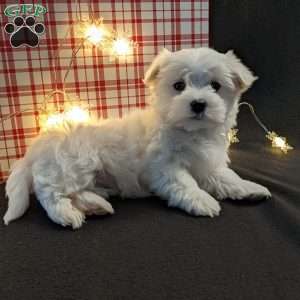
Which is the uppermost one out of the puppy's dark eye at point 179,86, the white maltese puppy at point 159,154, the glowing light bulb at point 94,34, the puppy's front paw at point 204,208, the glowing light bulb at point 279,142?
the glowing light bulb at point 94,34

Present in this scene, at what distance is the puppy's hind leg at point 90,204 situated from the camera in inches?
50.7

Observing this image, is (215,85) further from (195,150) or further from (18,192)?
(18,192)

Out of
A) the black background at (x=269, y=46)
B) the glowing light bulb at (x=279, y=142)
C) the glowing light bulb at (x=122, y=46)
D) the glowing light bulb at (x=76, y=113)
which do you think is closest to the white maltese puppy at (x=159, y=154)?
the glowing light bulb at (x=76, y=113)

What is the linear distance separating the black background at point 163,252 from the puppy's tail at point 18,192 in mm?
30

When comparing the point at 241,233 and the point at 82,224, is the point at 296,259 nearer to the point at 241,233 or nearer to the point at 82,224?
the point at 241,233

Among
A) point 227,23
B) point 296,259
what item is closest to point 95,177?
point 296,259

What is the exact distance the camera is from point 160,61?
4.55 feet

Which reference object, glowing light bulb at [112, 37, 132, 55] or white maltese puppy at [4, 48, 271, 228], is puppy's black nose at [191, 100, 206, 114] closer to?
white maltese puppy at [4, 48, 271, 228]

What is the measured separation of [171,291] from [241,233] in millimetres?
322

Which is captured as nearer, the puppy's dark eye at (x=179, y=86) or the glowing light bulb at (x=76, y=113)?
the puppy's dark eye at (x=179, y=86)

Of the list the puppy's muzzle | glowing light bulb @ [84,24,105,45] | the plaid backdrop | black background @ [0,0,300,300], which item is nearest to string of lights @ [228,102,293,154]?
black background @ [0,0,300,300]

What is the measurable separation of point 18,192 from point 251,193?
29.5 inches

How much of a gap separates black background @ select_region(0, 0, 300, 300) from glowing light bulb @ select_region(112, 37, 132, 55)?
2.19 feet

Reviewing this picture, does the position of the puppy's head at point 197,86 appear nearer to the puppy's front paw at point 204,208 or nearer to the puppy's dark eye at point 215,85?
the puppy's dark eye at point 215,85
